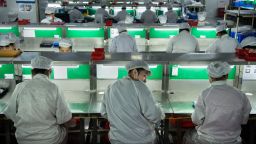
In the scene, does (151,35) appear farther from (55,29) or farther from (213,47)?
(55,29)

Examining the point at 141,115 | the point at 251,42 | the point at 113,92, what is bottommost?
the point at 141,115

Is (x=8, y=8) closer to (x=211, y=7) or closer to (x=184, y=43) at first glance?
(x=184, y=43)

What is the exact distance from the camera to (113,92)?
9.19 feet

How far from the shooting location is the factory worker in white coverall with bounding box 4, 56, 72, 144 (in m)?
2.77

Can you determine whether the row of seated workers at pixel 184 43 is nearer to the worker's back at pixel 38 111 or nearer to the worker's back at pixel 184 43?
the worker's back at pixel 184 43

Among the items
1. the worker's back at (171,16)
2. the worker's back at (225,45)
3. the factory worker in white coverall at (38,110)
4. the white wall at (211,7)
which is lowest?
the factory worker in white coverall at (38,110)

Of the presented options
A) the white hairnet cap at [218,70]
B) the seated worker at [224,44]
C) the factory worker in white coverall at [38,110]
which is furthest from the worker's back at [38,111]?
the seated worker at [224,44]

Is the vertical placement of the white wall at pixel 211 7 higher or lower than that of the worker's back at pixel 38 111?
higher

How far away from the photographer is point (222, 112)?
275 centimetres

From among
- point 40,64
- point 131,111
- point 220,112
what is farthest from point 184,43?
point 40,64

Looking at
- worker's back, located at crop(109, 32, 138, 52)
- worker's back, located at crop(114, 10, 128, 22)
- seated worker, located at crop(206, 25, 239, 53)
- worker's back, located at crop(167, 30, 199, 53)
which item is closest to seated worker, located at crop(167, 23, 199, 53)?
worker's back, located at crop(167, 30, 199, 53)

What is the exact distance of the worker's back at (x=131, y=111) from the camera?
275cm

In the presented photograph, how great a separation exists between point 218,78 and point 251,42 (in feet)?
4.53

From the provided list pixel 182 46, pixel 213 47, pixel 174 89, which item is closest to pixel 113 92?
pixel 174 89
